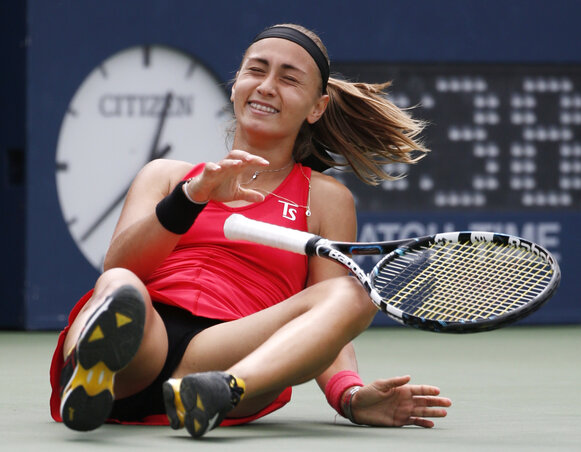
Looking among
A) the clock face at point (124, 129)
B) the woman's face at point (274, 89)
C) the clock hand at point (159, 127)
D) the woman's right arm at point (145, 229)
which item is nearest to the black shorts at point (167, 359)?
the woman's right arm at point (145, 229)

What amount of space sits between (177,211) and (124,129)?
10.8 feet

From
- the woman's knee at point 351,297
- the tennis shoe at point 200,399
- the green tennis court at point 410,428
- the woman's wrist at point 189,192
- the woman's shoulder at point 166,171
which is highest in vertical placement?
the woman's shoulder at point 166,171

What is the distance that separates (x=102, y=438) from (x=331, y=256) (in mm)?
565

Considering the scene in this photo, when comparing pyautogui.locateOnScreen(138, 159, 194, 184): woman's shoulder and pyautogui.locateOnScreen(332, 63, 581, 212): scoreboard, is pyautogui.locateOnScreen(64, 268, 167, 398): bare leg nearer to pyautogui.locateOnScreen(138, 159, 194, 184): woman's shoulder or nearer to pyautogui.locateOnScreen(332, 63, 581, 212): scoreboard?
pyautogui.locateOnScreen(138, 159, 194, 184): woman's shoulder

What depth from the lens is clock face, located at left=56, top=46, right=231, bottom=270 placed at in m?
5.55

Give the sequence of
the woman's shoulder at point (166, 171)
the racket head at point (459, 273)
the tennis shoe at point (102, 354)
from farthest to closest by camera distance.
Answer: the woman's shoulder at point (166, 171) → the racket head at point (459, 273) → the tennis shoe at point (102, 354)

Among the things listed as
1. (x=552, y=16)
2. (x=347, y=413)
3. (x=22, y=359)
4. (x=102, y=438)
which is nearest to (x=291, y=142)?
(x=347, y=413)

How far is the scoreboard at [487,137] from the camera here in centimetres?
573

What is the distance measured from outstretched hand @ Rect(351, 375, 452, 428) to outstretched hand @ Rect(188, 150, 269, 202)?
474mm

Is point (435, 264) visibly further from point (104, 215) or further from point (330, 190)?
point (104, 215)

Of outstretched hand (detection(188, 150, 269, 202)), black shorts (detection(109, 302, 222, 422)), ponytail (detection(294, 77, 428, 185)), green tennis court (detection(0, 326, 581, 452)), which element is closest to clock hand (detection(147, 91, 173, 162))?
green tennis court (detection(0, 326, 581, 452))

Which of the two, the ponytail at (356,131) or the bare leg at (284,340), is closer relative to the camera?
the bare leg at (284,340)

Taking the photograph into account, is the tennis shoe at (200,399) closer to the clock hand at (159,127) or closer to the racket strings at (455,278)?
the racket strings at (455,278)

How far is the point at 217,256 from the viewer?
2619mm
